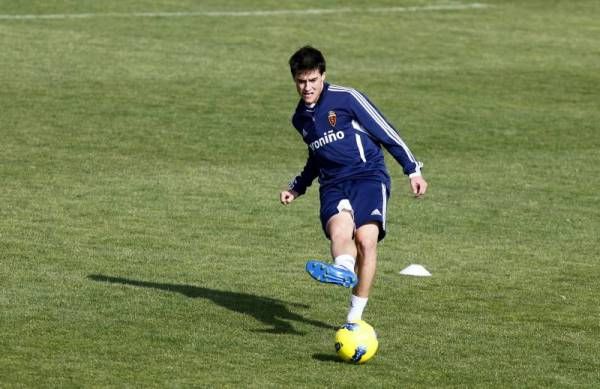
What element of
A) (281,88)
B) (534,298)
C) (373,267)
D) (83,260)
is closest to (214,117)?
(281,88)

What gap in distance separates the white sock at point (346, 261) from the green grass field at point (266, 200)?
0.71 meters

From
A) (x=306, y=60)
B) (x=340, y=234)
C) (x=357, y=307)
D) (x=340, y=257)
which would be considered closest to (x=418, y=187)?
(x=340, y=234)

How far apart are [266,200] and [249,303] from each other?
17.8 feet

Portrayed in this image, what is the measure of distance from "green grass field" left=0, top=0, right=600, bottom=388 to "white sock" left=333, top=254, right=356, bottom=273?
2.32 feet

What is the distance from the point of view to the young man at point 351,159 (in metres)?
10.4

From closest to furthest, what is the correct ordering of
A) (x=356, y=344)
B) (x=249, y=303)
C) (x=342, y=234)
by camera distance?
(x=356, y=344), (x=342, y=234), (x=249, y=303)

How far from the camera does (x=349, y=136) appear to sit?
10.7 m

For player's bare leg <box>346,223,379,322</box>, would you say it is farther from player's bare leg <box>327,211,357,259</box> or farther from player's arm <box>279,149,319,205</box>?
player's arm <box>279,149,319,205</box>

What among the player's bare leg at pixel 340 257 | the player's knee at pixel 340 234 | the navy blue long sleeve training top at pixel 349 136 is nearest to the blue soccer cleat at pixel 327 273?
the player's bare leg at pixel 340 257

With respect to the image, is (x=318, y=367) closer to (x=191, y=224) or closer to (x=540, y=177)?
(x=191, y=224)

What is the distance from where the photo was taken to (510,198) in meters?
17.8

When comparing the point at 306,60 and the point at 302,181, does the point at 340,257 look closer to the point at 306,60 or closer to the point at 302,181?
the point at 302,181

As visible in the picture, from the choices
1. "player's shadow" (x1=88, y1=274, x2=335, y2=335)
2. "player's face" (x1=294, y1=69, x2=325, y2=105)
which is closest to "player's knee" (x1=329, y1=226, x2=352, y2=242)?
"player's shadow" (x1=88, y1=274, x2=335, y2=335)

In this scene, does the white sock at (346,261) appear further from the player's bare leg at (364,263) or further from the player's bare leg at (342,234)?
the player's bare leg at (364,263)
